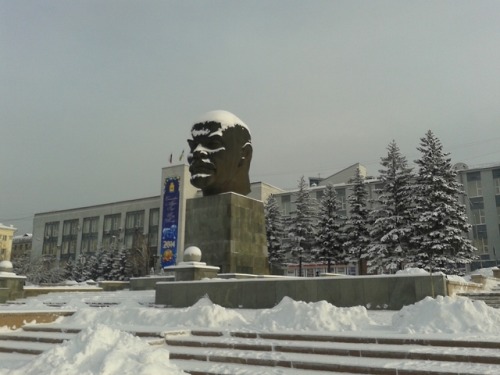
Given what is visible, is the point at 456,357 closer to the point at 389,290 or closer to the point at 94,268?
the point at 389,290

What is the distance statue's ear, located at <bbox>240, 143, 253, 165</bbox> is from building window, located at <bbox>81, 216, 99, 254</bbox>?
5659 cm

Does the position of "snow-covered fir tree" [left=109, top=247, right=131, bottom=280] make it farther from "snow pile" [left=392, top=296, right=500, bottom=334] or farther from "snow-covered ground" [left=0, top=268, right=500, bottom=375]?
"snow pile" [left=392, top=296, right=500, bottom=334]

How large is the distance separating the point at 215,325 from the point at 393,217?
73.0 ft

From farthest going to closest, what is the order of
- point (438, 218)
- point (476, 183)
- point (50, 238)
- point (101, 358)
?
1. point (50, 238)
2. point (476, 183)
3. point (438, 218)
4. point (101, 358)

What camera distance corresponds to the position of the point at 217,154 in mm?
18125

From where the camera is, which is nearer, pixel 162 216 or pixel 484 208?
pixel 484 208

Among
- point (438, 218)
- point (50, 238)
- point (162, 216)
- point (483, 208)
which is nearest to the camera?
point (438, 218)

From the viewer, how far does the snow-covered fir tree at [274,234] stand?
37.6 m

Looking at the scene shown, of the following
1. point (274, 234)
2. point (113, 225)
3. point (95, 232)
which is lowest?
point (274, 234)

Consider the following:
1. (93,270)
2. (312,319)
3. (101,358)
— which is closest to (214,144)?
(312,319)

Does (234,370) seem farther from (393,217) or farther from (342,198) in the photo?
(342,198)

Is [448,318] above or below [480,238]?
below

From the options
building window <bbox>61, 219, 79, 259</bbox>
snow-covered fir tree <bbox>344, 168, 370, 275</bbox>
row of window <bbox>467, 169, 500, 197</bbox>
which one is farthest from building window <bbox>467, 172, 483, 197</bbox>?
building window <bbox>61, 219, 79, 259</bbox>

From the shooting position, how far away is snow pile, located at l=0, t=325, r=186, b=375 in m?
5.25
